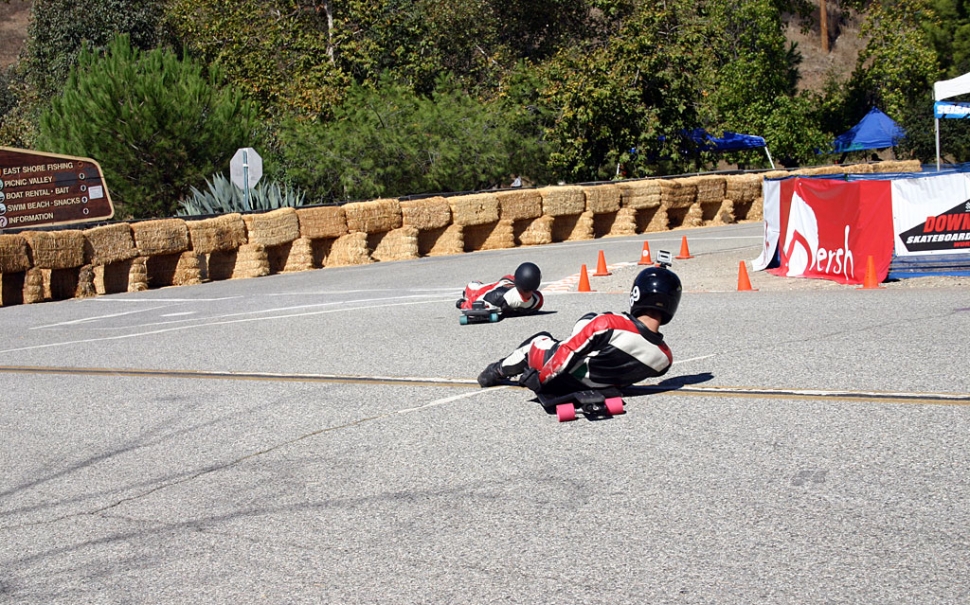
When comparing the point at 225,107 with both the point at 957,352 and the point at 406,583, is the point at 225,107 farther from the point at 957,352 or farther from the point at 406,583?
the point at 406,583

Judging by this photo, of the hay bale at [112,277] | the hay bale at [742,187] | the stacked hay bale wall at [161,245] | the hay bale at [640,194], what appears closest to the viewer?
the hay bale at [112,277]

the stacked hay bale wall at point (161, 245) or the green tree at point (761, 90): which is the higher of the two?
the green tree at point (761, 90)

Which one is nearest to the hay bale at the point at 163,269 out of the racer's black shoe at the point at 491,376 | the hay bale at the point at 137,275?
the hay bale at the point at 137,275

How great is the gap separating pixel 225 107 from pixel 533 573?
31.4 metres

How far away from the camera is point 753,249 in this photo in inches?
834

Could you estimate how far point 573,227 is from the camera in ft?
90.4

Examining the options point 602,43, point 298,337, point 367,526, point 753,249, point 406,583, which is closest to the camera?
point 406,583

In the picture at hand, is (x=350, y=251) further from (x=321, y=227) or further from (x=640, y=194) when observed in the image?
(x=640, y=194)

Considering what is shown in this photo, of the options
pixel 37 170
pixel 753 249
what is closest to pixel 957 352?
pixel 753 249

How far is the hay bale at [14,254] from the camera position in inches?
772

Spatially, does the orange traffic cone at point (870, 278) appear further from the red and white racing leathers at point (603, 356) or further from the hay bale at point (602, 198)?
the hay bale at point (602, 198)

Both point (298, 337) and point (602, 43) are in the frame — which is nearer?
point (298, 337)

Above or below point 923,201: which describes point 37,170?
above

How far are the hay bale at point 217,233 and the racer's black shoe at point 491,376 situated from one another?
1504cm
